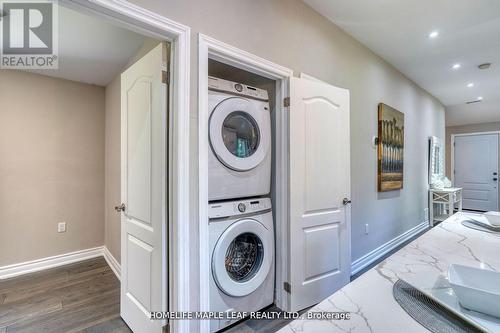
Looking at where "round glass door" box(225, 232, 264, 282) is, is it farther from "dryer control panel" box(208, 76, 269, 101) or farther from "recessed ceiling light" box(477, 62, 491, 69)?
"recessed ceiling light" box(477, 62, 491, 69)

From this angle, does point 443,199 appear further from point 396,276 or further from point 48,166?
point 48,166

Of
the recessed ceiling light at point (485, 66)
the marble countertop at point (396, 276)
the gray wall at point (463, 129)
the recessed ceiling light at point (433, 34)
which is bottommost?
the marble countertop at point (396, 276)

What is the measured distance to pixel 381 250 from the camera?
10.7ft

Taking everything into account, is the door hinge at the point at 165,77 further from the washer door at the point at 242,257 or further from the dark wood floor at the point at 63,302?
the dark wood floor at the point at 63,302

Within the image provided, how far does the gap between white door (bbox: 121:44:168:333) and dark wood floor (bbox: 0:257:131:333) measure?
0.98ft

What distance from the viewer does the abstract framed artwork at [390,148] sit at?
3200 millimetres

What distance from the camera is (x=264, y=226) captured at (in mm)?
2004

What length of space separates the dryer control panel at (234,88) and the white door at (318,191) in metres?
0.26

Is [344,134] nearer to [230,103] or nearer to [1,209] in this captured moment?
[230,103]

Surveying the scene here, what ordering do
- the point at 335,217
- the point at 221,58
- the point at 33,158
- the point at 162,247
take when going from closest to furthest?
the point at 162,247 < the point at 221,58 < the point at 335,217 < the point at 33,158

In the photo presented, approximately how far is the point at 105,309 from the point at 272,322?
4.76ft

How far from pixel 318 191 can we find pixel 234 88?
3.78 ft

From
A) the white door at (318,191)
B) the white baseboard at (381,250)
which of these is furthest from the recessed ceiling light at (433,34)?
the white baseboard at (381,250)

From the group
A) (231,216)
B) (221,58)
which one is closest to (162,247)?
(231,216)
